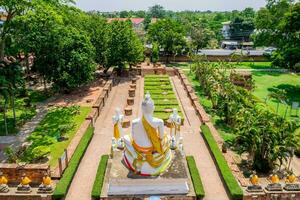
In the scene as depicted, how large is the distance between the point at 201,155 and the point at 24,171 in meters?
11.1

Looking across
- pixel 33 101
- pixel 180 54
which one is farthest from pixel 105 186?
pixel 180 54

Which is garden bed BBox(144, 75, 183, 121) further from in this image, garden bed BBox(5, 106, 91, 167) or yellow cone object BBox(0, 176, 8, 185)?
yellow cone object BBox(0, 176, 8, 185)

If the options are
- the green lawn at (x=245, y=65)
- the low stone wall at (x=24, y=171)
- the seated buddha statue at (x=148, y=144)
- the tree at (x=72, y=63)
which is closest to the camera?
the seated buddha statue at (x=148, y=144)

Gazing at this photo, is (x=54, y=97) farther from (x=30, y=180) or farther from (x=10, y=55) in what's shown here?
(x=30, y=180)

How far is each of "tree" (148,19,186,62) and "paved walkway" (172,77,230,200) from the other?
2315cm

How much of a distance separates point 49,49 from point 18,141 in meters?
11.9

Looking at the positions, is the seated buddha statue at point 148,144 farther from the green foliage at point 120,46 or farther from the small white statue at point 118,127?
the green foliage at point 120,46

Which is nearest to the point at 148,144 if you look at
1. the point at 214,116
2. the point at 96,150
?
the point at 96,150

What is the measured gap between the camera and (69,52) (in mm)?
35625

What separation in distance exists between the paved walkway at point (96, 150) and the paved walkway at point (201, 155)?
4840 mm

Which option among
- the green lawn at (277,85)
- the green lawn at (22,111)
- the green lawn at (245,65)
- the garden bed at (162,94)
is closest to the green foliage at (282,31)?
the green lawn at (277,85)

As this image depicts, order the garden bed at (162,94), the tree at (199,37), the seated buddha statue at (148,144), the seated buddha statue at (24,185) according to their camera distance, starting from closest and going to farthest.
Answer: the seated buddha statue at (24,185) < the seated buddha statue at (148,144) < the garden bed at (162,94) < the tree at (199,37)

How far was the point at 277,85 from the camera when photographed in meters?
44.3

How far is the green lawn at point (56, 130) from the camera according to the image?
23984mm
